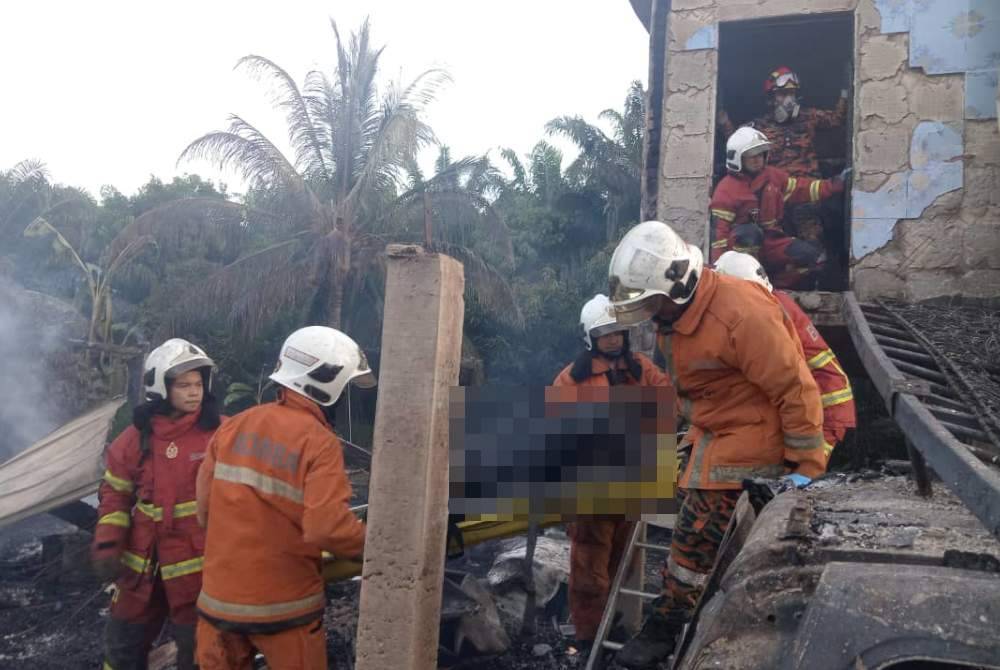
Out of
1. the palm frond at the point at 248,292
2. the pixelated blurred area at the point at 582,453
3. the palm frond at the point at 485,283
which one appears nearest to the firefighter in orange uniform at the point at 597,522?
the pixelated blurred area at the point at 582,453

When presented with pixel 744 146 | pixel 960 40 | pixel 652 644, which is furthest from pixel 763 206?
pixel 652 644

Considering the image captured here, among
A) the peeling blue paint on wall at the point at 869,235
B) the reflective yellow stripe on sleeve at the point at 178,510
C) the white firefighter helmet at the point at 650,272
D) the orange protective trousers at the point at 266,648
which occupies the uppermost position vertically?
the peeling blue paint on wall at the point at 869,235

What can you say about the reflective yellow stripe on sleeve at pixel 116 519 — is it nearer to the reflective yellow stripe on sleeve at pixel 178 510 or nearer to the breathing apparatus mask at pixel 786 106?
the reflective yellow stripe on sleeve at pixel 178 510

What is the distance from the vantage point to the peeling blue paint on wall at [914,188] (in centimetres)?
627

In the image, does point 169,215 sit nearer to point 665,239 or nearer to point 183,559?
point 183,559

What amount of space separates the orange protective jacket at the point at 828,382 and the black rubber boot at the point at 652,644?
1276 mm

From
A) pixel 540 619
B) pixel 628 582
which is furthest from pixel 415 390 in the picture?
pixel 540 619

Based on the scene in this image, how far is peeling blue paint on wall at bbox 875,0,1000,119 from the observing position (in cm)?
616

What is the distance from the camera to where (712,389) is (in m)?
3.52

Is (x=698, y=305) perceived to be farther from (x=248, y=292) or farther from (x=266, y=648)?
(x=248, y=292)

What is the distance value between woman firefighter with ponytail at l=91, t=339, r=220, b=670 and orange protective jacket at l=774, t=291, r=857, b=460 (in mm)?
3029

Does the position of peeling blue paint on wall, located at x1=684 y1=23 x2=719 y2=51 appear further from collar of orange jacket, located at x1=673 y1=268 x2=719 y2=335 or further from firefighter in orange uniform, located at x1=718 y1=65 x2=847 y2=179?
collar of orange jacket, located at x1=673 y1=268 x2=719 y2=335

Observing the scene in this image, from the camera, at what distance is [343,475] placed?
3.34 meters

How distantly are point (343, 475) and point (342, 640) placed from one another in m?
2.47
